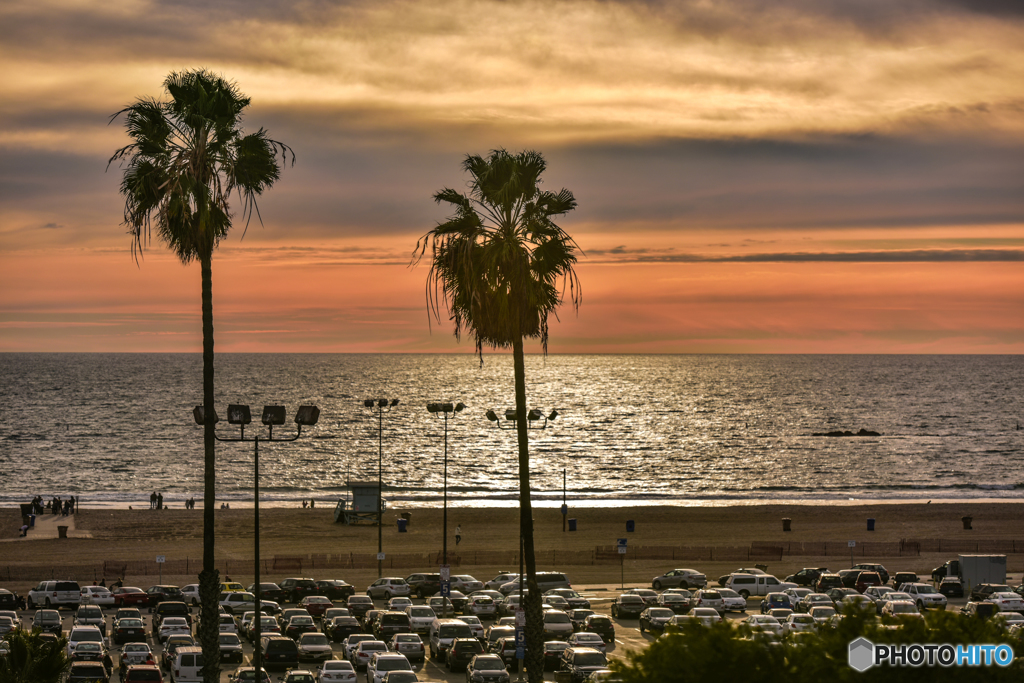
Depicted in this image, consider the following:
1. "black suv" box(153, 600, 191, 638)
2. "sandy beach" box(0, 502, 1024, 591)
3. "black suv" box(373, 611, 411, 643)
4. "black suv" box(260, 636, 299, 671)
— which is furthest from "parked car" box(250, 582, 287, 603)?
"black suv" box(260, 636, 299, 671)

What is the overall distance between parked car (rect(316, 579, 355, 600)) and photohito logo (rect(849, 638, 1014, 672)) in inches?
1569

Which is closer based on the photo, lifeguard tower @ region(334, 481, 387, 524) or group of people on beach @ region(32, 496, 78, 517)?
lifeguard tower @ region(334, 481, 387, 524)

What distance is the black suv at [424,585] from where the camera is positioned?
53.6 metres

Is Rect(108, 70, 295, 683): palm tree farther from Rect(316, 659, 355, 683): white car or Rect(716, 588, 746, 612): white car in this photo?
Rect(716, 588, 746, 612): white car

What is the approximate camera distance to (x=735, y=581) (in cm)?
5216

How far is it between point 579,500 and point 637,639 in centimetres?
6820

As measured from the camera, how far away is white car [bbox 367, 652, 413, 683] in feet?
107

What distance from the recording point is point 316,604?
46.9 m

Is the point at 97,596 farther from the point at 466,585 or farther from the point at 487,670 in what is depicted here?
the point at 487,670

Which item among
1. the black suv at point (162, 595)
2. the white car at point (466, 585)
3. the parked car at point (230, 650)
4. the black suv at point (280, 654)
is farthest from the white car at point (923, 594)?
the black suv at point (162, 595)

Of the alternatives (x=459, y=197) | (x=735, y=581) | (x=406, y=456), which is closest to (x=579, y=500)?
(x=406, y=456)

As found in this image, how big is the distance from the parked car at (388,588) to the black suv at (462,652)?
51.8 feet

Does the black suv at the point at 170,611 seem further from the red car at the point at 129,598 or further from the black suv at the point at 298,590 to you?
the black suv at the point at 298,590

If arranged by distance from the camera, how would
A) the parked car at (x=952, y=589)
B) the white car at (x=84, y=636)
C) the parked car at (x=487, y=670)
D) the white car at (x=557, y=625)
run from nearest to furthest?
the parked car at (x=487, y=670), the white car at (x=84, y=636), the white car at (x=557, y=625), the parked car at (x=952, y=589)
